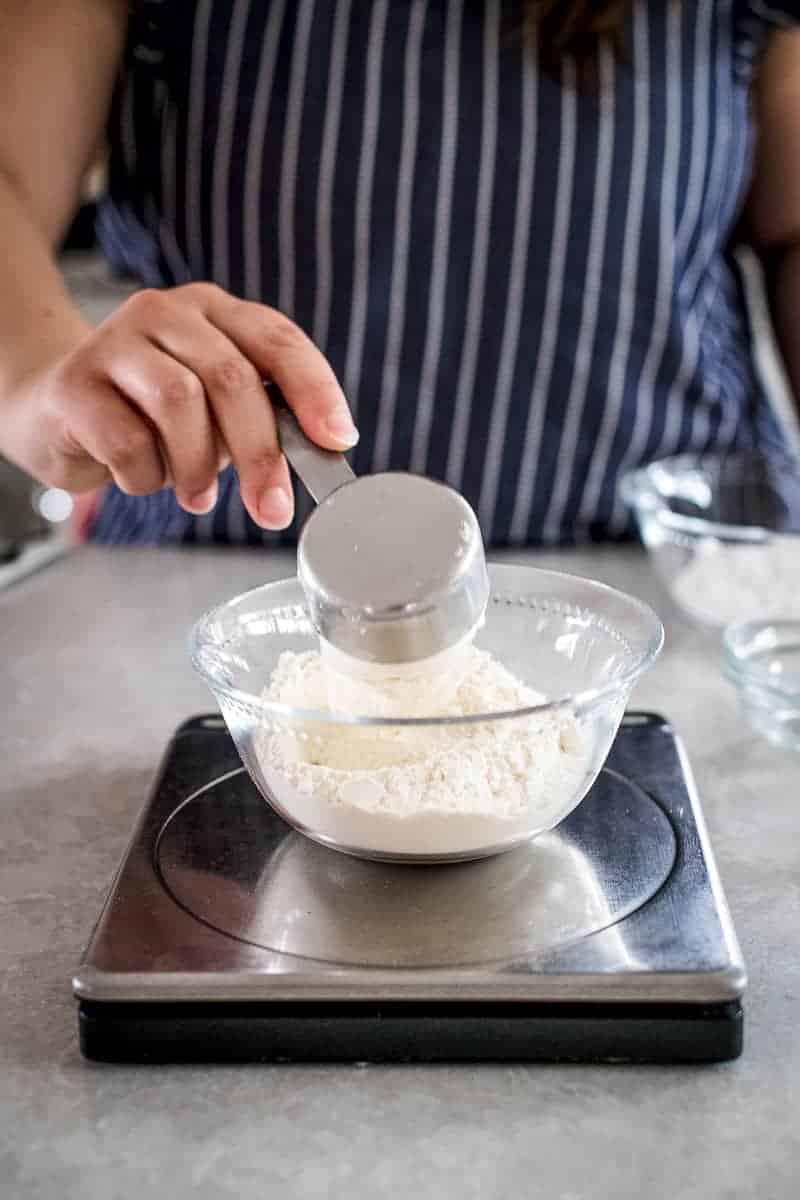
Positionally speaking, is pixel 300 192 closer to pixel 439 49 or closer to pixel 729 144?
pixel 439 49

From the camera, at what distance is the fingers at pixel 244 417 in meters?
0.63

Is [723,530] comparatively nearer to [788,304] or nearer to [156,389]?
[788,304]

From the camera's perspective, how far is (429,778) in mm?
550

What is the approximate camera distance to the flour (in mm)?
927

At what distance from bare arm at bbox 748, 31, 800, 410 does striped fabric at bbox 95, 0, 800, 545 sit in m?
0.03

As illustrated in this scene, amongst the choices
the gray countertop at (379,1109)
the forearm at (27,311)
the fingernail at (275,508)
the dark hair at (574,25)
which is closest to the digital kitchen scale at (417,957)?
the gray countertop at (379,1109)

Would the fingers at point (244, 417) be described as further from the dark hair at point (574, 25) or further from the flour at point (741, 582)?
the dark hair at point (574, 25)

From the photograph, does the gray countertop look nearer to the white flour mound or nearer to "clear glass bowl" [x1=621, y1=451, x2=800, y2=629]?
the white flour mound

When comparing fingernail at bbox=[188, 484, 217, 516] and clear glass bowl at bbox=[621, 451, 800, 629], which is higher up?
fingernail at bbox=[188, 484, 217, 516]

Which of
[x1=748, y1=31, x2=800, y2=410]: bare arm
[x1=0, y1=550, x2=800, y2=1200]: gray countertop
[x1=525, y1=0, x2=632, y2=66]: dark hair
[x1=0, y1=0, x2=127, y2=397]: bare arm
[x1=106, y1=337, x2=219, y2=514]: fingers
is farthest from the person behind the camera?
[x1=748, y1=31, x2=800, y2=410]: bare arm

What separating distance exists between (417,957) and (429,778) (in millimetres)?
77

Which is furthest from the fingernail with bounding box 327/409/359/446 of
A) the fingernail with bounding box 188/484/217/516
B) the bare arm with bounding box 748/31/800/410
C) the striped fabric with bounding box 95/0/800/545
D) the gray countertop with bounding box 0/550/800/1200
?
the bare arm with bounding box 748/31/800/410

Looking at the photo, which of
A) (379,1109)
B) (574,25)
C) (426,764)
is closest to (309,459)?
(426,764)

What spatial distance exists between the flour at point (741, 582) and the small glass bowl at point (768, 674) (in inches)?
1.8
